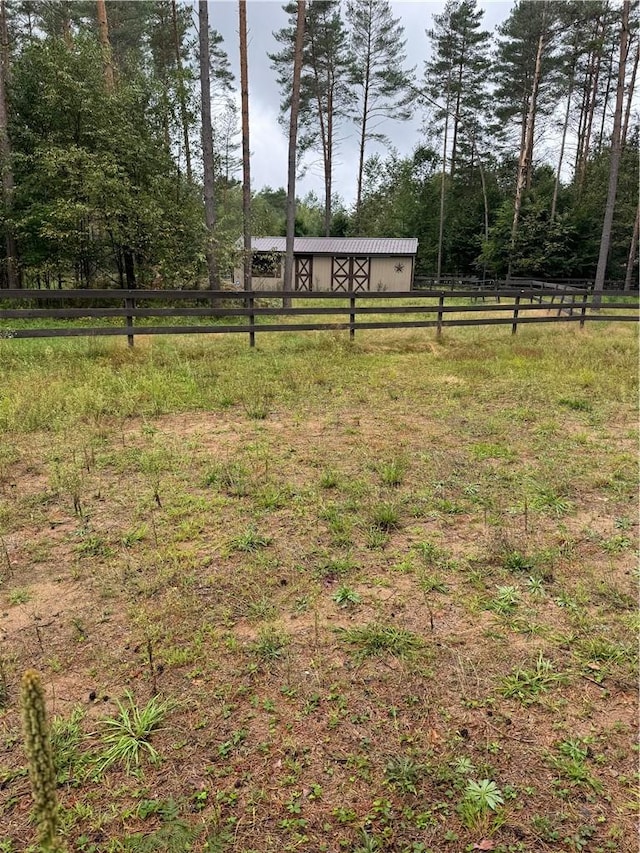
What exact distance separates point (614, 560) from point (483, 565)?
738 mm

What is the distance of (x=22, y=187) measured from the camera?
1416cm

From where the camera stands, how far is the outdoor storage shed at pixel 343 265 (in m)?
27.4

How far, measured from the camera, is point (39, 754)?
0.71 meters

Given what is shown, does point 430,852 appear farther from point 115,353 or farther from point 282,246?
point 282,246

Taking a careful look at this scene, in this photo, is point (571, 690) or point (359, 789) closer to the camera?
point (359, 789)

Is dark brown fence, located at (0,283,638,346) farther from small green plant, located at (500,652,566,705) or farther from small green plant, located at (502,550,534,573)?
small green plant, located at (500,652,566,705)

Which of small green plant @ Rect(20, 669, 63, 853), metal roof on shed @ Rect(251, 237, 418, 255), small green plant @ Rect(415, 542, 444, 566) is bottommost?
small green plant @ Rect(415, 542, 444, 566)

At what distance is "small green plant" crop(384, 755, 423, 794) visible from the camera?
5.27 feet

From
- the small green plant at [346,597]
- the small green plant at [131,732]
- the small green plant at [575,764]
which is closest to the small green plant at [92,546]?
the small green plant at [131,732]

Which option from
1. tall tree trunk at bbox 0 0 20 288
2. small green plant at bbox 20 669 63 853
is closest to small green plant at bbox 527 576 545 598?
small green plant at bbox 20 669 63 853

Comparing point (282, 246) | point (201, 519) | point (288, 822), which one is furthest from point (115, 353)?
point (282, 246)

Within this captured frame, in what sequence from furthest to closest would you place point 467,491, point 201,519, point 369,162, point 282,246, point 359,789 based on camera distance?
point 369,162 < point 282,246 < point 467,491 < point 201,519 < point 359,789

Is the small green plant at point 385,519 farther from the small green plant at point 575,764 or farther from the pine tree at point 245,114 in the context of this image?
the pine tree at point 245,114

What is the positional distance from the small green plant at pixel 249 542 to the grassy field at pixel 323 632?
0.02 meters
